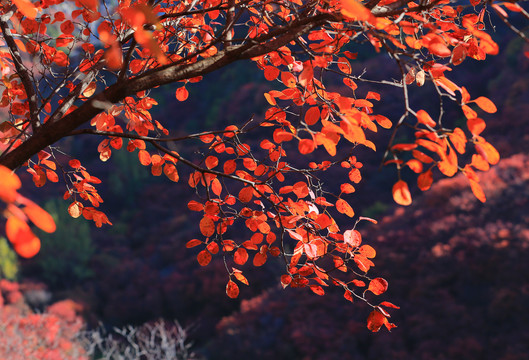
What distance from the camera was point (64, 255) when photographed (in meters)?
10.8

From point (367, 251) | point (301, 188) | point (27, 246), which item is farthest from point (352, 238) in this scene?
point (27, 246)

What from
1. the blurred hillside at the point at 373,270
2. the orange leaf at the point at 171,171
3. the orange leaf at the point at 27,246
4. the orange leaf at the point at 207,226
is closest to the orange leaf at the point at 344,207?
the orange leaf at the point at 207,226

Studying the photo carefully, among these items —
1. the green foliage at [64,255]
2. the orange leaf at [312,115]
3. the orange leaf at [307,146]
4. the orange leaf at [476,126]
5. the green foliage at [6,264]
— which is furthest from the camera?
the green foliage at [64,255]

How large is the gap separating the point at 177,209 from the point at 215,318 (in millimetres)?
5246

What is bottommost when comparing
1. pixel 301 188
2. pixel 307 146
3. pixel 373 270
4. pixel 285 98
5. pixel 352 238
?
pixel 373 270

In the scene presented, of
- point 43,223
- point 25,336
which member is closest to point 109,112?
point 43,223

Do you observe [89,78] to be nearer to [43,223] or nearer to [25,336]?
[43,223]

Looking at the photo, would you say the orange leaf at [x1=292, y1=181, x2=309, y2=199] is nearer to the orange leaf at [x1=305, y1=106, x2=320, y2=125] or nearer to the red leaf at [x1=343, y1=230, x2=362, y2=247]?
the red leaf at [x1=343, y1=230, x2=362, y2=247]

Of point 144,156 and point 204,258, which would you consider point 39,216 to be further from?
point 144,156

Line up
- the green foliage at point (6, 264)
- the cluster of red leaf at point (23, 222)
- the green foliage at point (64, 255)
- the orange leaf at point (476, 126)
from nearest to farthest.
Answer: the cluster of red leaf at point (23, 222)
the orange leaf at point (476, 126)
the green foliage at point (6, 264)
the green foliage at point (64, 255)

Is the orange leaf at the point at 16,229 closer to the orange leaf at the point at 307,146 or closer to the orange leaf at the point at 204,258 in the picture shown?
the orange leaf at the point at 307,146

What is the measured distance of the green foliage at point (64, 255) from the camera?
34.9 feet

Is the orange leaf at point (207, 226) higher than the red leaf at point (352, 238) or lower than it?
higher

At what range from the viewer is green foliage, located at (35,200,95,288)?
10633 mm
